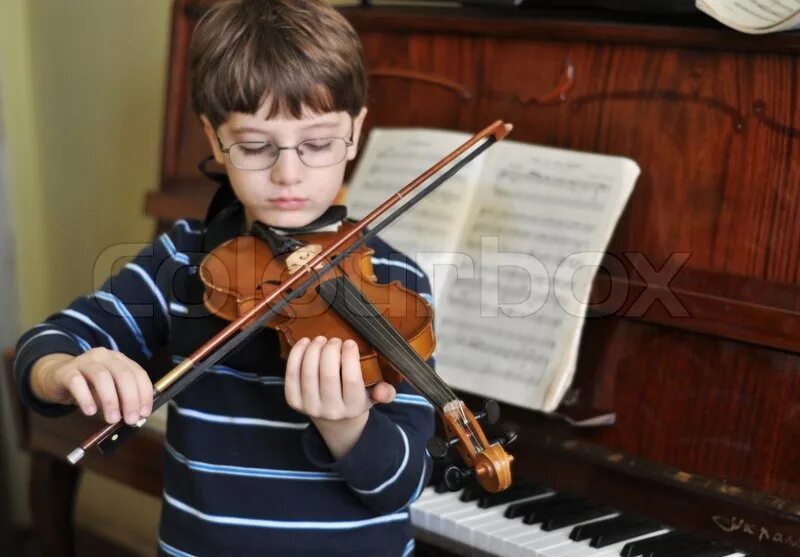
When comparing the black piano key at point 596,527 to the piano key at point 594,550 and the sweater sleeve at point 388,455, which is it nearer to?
the piano key at point 594,550

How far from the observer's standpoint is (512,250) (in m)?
1.35

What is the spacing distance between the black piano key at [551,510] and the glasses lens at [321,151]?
1.62 ft

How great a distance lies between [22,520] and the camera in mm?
2633

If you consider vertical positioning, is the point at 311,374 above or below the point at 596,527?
above

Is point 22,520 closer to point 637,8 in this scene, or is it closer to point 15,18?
point 15,18

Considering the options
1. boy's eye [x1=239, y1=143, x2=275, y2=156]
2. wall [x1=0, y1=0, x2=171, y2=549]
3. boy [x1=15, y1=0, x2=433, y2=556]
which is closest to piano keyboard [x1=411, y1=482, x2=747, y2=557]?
boy [x1=15, y1=0, x2=433, y2=556]

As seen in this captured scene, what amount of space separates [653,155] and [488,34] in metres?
0.31

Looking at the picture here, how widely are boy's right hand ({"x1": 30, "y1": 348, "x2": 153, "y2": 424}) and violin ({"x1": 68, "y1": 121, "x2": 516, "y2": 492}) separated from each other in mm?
14

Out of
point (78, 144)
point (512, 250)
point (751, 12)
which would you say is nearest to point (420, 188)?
point (512, 250)

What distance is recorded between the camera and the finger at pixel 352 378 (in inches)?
34.3

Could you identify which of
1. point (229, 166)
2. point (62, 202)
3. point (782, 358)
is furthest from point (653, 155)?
point (62, 202)

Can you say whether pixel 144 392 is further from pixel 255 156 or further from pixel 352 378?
pixel 255 156

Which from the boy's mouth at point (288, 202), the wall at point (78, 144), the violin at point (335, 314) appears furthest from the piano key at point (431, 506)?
the wall at point (78, 144)

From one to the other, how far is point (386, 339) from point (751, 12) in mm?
621
